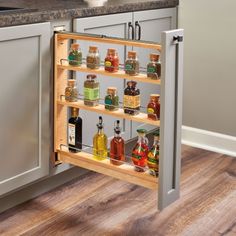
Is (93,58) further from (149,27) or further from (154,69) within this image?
(149,27)

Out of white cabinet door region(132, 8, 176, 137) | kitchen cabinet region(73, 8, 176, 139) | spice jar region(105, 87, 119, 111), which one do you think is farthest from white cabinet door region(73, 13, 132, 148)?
spice jar region(105, 87, 119, 111)

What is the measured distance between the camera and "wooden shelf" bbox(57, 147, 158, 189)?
7.16 ft

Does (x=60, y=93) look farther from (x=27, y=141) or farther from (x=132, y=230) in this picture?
(x=132, y=230)

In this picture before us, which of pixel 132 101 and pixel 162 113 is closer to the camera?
pixel 162 113

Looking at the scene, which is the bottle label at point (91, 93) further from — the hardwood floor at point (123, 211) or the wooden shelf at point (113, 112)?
the hardwood floor at point (123, 211)

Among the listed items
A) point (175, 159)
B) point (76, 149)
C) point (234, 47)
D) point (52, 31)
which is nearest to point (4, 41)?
point (52, 31)

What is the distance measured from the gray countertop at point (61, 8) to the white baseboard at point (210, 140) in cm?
81

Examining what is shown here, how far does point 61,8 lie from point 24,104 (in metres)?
0.50

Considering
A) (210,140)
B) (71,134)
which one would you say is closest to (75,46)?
(71,134)

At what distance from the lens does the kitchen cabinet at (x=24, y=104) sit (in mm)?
2160

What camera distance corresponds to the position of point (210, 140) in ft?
10.8

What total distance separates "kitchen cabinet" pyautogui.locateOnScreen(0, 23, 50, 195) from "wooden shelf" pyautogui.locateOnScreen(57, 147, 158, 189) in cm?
11

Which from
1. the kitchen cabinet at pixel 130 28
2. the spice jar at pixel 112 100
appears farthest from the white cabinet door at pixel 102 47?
the spice jar at pixel 112 100

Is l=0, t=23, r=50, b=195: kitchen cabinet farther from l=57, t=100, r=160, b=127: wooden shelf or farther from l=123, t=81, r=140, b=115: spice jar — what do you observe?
l=123, t=81, r=140, b=115: spice jar
